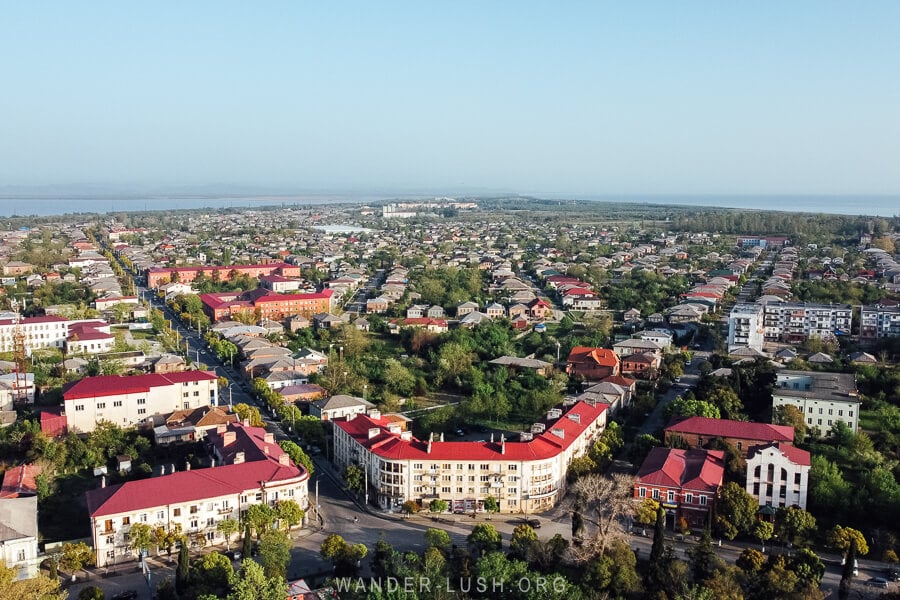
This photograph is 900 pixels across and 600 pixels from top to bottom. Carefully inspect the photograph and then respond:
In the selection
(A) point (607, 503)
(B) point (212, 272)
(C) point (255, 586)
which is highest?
(B) point (212, 272)

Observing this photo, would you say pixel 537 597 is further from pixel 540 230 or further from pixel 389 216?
pixel 389 216

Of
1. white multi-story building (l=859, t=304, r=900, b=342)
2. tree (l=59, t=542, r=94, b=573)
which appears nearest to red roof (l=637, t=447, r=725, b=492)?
tree (l=59, t=542, r=94, b=573)

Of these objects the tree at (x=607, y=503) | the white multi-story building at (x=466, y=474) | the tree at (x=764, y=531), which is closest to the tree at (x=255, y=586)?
the white multi-story building at (x=466, y=474)

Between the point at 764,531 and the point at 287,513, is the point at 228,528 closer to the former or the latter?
the point at 287,513

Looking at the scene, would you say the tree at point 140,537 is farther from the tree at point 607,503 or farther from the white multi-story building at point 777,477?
the white multi-story building at point 777,477

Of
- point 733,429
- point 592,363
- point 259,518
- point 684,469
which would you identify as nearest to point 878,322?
point 592,363

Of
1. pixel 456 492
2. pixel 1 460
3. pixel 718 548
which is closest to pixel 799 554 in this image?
pixel 718 548
